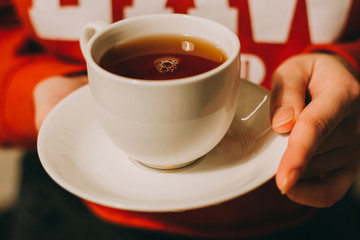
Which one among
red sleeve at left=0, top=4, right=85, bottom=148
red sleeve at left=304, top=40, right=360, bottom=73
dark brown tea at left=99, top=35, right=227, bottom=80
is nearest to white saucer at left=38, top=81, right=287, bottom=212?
dark brown tea at left=99, top=35, right=227, bottom=80

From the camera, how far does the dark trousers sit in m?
0.99

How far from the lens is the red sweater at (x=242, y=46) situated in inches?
37.9

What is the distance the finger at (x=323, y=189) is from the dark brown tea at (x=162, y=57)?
31cm

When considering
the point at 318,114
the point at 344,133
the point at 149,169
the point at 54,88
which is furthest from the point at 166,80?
the point at 54,88

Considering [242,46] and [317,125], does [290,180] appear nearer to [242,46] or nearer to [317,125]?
[317,125]

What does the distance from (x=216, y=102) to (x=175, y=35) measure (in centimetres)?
21

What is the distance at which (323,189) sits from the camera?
74 centimetres

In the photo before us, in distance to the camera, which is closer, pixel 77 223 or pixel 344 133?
pixel 344 133

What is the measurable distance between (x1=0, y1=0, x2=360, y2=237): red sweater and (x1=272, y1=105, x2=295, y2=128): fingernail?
384 mm

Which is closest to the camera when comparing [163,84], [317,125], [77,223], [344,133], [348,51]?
[163,84]

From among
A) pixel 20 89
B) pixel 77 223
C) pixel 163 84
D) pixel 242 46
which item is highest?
pixel 163 84

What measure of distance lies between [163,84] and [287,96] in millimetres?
275

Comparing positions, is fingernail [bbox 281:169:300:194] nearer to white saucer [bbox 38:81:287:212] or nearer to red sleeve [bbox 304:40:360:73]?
white saucer [bbox 38:81:287:212]

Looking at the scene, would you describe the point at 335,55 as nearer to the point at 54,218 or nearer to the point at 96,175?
the point at 96,175
